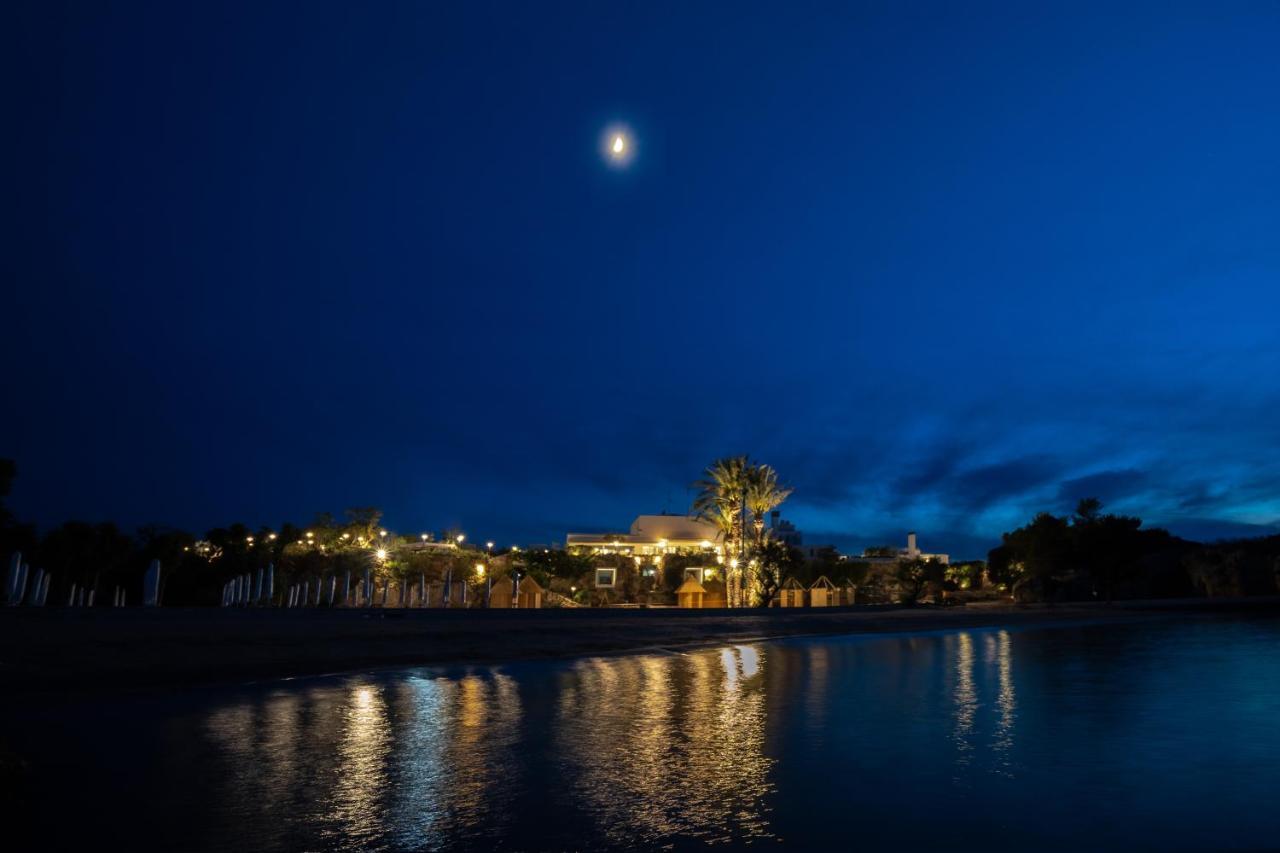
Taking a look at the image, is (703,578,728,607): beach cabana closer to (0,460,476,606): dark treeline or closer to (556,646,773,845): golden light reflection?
(0,460,476,606): dark treeline

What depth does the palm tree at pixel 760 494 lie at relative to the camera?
63.5 metres

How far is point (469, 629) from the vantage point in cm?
2689

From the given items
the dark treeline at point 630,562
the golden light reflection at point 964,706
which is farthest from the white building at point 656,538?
the golden light reflection at point 964,706

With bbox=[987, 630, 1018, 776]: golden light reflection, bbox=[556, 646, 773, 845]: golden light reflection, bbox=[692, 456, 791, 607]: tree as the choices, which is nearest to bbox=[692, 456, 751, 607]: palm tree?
bbox=[692, 456, 791, 607]: tree

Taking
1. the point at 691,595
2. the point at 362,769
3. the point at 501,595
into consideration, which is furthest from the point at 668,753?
the point at 691,595

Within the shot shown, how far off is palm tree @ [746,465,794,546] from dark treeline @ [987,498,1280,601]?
22.7 metres

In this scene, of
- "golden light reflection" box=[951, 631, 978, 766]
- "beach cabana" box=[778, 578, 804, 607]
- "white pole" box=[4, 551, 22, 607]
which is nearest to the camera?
"golden light reflection" box=[951, 631, 978, 766]

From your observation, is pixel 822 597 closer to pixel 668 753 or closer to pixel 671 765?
pixel 668 753

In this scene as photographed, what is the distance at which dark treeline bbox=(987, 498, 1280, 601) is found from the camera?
214 feet

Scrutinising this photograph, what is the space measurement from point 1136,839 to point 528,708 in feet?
28.1

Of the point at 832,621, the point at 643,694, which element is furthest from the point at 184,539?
the point at 643,694

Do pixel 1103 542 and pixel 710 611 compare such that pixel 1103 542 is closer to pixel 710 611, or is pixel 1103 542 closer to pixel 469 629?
pixel 710 611

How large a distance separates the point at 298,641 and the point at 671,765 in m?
15.4

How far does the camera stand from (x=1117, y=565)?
65.2 metres
